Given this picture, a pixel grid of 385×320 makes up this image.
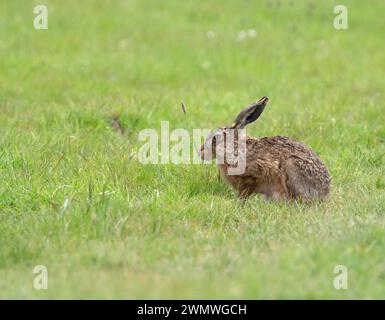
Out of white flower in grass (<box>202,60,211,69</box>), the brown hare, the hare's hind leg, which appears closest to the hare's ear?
the brown hare

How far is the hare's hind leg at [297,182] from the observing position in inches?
259

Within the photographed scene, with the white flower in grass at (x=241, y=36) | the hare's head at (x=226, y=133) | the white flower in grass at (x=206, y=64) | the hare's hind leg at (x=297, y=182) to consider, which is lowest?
the hare's hind leg at (x=297, y=182)

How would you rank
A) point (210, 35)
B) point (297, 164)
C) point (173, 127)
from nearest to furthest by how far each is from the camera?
point (297, 164) < point (173, 127) < point (210, 35)

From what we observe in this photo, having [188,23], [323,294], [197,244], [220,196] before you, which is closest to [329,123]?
Answer: [220,196]

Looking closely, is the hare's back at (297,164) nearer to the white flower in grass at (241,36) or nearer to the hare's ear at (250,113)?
the hare's ear at (250,113)

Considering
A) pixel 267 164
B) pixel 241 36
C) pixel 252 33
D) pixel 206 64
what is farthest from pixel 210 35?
pixel 267 164

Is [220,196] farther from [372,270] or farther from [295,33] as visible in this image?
[295,33]

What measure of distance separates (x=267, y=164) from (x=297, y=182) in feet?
0.89

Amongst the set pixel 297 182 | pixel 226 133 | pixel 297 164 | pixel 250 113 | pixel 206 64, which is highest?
pixel 206 64

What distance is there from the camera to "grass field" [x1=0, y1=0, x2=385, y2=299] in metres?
5.09

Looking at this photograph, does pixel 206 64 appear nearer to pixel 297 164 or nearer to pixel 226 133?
pixel 226 133

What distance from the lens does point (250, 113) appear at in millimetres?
6770

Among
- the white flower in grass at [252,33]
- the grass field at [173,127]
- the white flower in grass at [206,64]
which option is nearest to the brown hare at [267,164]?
the grass field at [173,127]

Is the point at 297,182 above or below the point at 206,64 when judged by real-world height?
below
